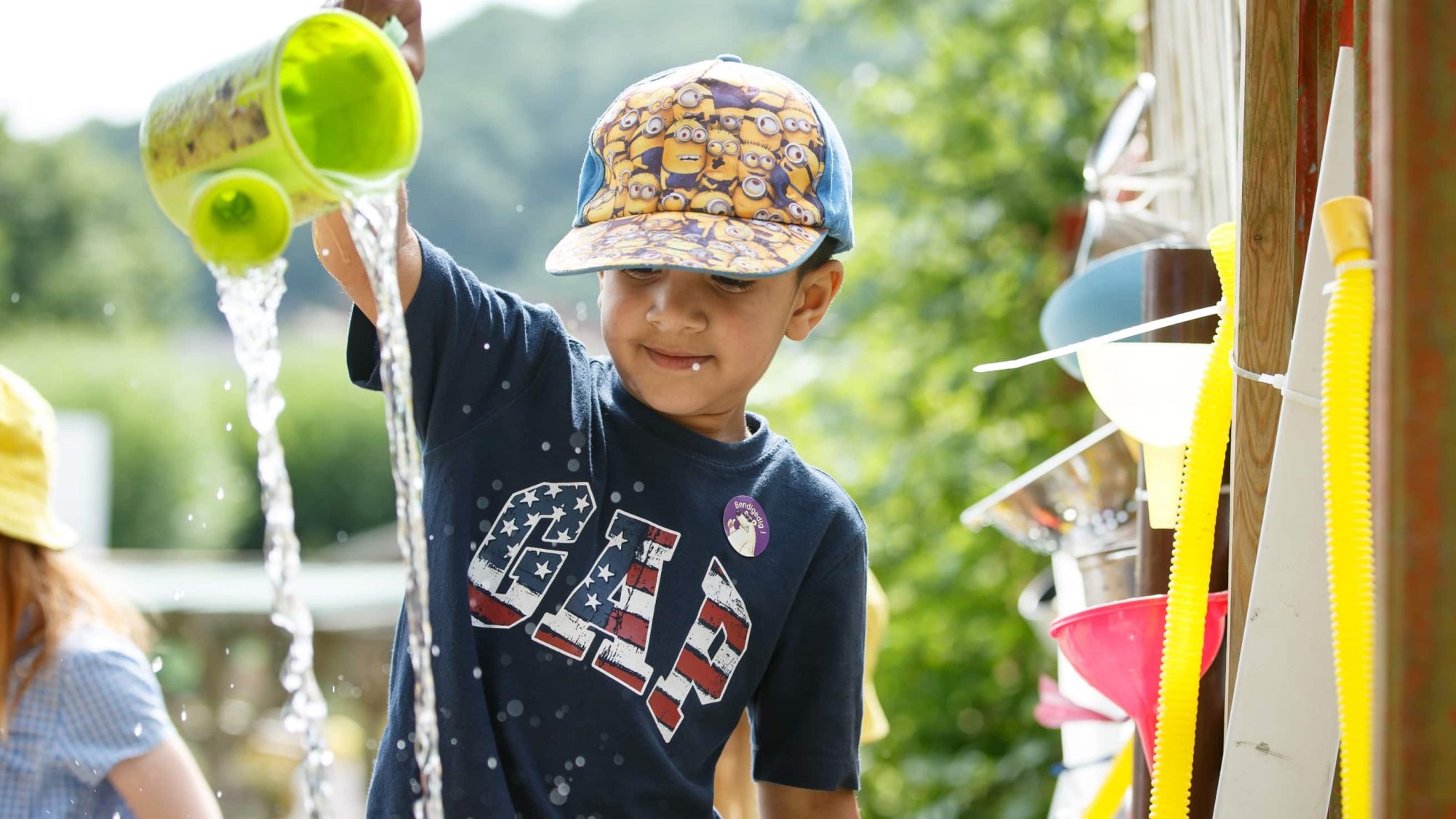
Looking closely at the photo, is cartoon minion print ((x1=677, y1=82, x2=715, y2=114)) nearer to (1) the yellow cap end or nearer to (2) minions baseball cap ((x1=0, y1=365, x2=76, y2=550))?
(1) the yellow cap end

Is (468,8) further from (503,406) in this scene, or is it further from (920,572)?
(503,406)

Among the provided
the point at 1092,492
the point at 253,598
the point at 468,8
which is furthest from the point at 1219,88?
the point at 468,8

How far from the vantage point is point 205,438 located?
28188mm

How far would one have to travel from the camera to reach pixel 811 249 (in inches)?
70.8

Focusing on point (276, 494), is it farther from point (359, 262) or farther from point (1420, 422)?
point (1420, 422)

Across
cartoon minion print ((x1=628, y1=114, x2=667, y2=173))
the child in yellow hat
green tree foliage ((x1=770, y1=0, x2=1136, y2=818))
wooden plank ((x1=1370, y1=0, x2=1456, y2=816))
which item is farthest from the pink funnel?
green tree foliage ((x1=770, y1=0, x2=1136, y2=818))

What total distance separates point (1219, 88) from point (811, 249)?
1.56m

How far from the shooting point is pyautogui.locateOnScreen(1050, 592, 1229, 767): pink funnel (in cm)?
179

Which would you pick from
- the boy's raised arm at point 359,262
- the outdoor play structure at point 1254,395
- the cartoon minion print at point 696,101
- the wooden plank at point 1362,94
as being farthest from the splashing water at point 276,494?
the wooden plank at point 1362,94

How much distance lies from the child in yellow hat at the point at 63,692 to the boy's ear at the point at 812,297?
122cm

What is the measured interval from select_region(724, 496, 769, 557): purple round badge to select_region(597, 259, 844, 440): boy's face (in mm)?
133

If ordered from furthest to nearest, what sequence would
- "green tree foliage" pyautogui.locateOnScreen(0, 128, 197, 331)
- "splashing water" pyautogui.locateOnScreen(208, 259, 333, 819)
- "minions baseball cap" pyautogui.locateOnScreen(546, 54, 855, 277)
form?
"green tree foliage" pyautogui.locateOnScreen(0, 128, 197, 331)
"minions baseball cap" pyautogui.locateOnScreen(546, 54, 855, 277)
"splashing water" pyautogui.locateOnScreen(208, 259, 333, 819)

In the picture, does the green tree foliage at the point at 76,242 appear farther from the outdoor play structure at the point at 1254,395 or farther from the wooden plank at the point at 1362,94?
the wooden plank at the point at 1362,94

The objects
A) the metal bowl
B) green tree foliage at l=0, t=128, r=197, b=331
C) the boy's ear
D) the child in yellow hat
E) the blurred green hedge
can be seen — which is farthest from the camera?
green tree foliage at l=0, t=128, r=197, b=331
